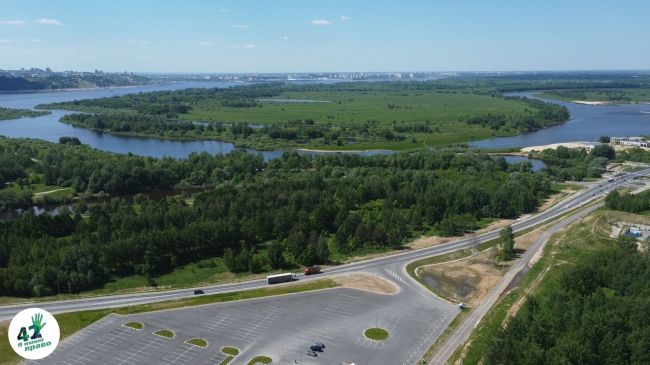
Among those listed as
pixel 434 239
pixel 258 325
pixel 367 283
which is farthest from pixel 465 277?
pixel 258 325

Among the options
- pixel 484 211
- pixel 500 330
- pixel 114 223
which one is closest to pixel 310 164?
pixel 484 211

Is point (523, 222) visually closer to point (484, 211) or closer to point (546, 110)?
point (484, 211)

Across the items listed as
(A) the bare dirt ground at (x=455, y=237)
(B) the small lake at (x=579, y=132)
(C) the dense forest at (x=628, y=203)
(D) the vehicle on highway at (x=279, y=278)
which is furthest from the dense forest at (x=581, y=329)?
(B) the small lake at (x=579, y=132)

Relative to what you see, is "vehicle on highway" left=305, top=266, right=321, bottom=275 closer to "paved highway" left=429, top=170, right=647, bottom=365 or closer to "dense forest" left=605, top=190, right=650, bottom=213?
"paved highway" left=429, top=170, right=647, bottom=365

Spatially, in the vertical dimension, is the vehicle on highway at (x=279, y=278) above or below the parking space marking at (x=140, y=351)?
above

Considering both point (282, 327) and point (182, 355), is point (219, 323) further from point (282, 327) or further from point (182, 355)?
point (282, 327)

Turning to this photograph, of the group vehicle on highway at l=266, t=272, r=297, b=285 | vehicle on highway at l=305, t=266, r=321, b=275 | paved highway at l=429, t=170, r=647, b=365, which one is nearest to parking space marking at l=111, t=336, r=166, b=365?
vehicle on highway at l=266, t=272, r=297, b=285

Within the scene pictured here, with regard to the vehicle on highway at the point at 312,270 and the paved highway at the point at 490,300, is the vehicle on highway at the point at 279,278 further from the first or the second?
the paved highway at the point at 490,300
